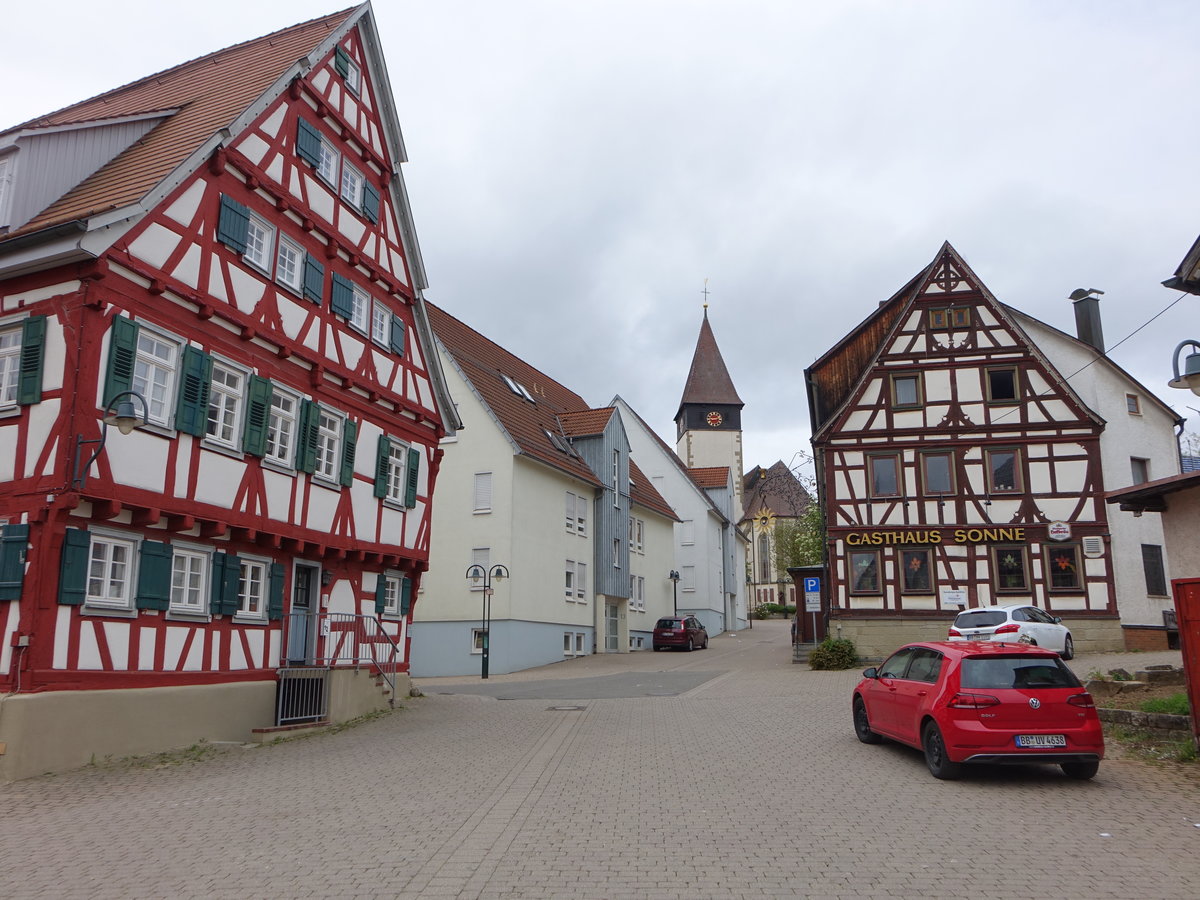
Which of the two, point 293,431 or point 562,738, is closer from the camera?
point 562,738

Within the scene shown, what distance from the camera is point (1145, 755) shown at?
12.3 meters

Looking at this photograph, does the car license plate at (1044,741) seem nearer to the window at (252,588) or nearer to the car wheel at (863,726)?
the car wheel at (863,726)

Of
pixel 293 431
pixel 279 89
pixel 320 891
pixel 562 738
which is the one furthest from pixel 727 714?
pixel 279 89

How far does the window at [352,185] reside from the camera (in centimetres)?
1945

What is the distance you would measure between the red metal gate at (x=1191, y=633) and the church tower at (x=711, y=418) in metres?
61.3

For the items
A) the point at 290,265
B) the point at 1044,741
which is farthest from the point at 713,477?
the point at 1044,741

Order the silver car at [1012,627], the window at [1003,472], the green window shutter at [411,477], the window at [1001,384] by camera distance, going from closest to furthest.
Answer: the green window shutter at [411,477] < the silver car at [1012,627] < the window at [1003,472] < the window at [1001,384]

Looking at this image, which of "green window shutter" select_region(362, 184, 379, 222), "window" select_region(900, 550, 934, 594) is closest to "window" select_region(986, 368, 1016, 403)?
"window" select_region(900, 550, 934, 594)

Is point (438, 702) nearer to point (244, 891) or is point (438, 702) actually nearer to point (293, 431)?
point (293, 431)

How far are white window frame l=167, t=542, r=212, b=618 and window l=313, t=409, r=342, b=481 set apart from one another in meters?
3.12

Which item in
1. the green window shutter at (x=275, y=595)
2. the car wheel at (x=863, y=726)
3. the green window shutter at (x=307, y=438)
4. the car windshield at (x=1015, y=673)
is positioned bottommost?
the car wheel at (x=863, y=726)

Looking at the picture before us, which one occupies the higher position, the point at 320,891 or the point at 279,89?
the point at 279,89

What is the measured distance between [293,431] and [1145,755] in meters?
13.5

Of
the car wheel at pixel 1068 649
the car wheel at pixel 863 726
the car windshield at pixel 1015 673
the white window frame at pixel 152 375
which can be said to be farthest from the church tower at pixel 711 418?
the car windshield at pixel 1015 673
